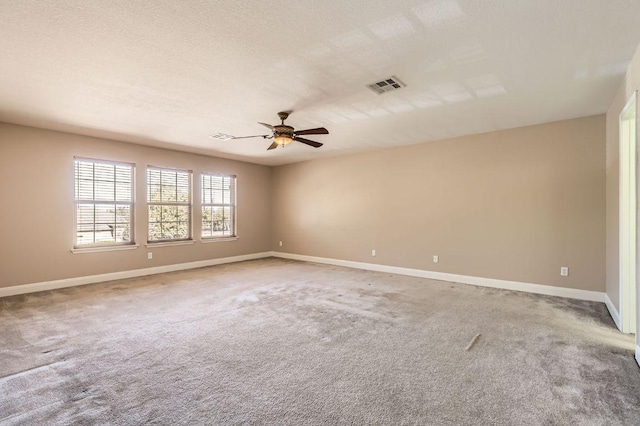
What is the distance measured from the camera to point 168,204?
6449 mm

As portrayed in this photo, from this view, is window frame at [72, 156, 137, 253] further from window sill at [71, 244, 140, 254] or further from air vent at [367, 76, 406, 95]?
air vent at [367, 76, 406, 95]

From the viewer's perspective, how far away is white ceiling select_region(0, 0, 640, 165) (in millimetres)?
2088

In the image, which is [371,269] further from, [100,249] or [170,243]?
[100,249]

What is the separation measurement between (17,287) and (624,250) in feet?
26.1

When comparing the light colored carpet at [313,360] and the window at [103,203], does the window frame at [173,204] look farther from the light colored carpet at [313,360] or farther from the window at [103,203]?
the light colored carpet at [313,360]

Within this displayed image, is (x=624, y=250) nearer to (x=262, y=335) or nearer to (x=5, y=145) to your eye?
(x=262, y=335)

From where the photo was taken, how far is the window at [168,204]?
6.22m

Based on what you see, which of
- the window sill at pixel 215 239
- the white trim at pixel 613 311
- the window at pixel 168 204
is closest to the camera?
the white trim at pixel 613 311

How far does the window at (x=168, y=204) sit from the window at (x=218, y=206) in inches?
16.5

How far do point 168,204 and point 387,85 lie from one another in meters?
5.17

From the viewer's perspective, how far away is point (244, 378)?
228cm

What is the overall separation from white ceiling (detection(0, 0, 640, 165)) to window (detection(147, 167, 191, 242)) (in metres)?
1.85

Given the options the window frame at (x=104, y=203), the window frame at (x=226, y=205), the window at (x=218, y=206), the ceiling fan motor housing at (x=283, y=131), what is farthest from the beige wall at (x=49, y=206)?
the ceiling fan motor housing at (x=283, y=131)

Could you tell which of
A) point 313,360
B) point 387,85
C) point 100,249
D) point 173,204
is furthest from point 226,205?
point 313,360
